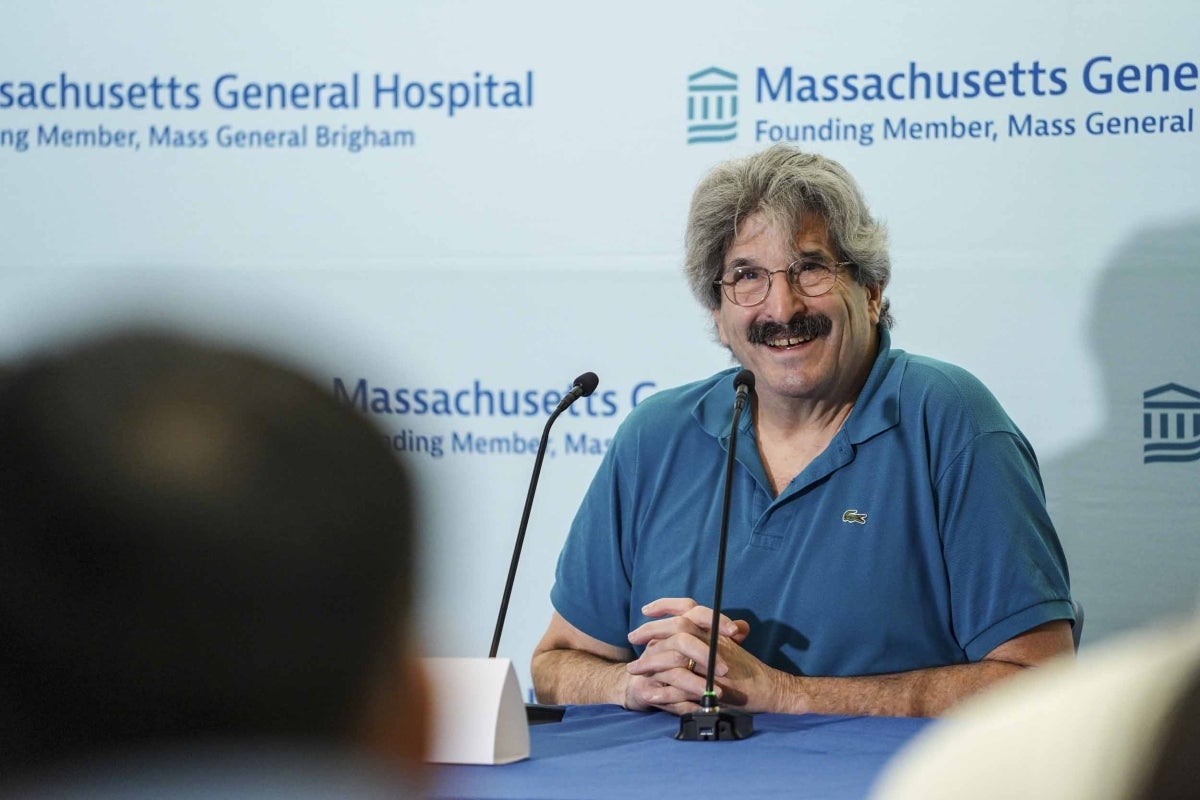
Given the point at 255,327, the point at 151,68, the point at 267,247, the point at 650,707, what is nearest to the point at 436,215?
the point at 267,247

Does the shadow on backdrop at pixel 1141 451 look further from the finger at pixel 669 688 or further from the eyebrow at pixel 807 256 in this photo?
the finger at pixel 669 688

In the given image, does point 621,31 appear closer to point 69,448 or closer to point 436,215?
point 436,215

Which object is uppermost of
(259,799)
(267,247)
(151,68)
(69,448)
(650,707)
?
(151,68)

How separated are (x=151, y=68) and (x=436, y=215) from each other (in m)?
0.90

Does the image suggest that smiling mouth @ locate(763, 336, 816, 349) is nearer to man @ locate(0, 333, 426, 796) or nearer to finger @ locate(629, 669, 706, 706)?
finger @ locate(629, 669, 706, 706)

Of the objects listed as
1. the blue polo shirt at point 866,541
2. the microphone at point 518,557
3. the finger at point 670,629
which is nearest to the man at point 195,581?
the microphone at point 518,557

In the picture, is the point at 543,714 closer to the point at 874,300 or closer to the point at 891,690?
the point at 891,690

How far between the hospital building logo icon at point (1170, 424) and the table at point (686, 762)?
1407 millimetres

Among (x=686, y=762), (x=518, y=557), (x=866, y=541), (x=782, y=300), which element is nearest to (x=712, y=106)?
(x=782, y=300)

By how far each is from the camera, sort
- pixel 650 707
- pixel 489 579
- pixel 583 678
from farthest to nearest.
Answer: pixel 489 579 → pixel 583 678 → pixel 650 707

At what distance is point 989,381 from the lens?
10.9 ft

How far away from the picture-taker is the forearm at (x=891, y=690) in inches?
90.5

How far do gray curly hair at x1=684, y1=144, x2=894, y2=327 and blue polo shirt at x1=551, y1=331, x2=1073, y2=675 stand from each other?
0.22 m

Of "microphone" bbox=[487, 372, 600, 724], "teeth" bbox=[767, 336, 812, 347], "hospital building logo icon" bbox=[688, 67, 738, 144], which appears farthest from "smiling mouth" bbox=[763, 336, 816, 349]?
"hospital building logo icon" bbox=[688, 67, 738, 144]
